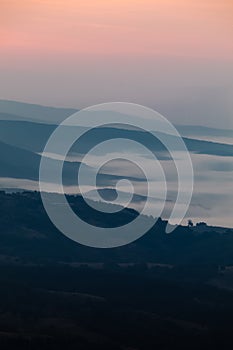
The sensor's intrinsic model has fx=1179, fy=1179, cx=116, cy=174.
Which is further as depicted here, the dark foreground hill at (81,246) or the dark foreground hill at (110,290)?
the dark foreground hill at (81,246)

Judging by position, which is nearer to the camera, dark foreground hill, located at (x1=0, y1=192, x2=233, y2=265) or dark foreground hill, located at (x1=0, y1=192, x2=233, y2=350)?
dark foreground hill, located at (x1=0, y1=192, x2=233, y2=350)

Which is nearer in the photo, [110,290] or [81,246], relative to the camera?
[110,290]

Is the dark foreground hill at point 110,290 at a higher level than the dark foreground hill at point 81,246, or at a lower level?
lower

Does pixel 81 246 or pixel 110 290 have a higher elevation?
pixel 81 246

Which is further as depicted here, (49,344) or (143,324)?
(143,324)

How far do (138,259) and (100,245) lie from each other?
394 inches

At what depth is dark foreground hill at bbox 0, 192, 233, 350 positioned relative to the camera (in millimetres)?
102312

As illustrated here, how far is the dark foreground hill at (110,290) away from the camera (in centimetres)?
10231

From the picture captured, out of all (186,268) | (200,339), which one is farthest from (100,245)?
(200,339)

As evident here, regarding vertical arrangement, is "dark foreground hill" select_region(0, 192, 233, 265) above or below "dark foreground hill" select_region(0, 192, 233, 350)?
above

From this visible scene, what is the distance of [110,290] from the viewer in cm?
13688

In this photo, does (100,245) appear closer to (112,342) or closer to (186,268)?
(186,268)

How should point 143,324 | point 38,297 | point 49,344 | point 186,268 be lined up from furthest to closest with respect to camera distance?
point 186,268
point 38,297
point 143,324
point 49,344

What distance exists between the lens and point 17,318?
11056 centimetres
